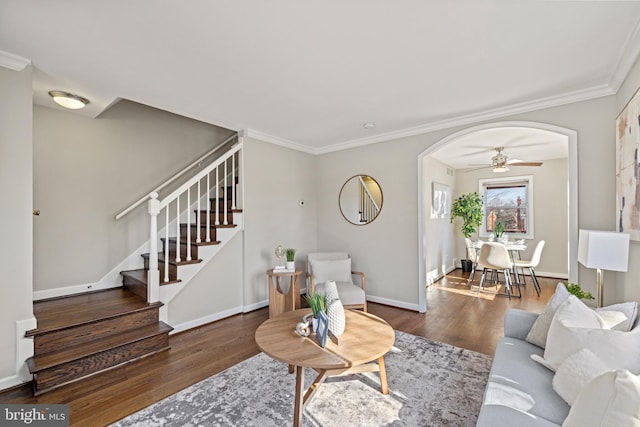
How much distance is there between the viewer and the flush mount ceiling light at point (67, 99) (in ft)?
9.05

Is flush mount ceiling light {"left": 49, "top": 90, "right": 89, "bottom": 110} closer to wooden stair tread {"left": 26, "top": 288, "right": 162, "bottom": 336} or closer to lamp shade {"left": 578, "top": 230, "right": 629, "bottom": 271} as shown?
wooden stair tread {"left": 26, "top": 288, "right": 162, "bottom": 336}

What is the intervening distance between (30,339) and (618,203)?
16.0 ft

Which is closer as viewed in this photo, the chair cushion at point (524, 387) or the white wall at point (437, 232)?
the chair cushion at point (524, 387)

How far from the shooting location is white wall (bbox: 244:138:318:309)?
3.88 m

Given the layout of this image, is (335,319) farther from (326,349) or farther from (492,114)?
(492,114)

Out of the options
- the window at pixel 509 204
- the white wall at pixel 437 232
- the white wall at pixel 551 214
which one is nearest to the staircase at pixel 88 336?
the white wall at pixel 437 232

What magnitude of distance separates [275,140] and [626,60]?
3.63m

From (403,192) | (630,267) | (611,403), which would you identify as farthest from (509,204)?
(611,403)

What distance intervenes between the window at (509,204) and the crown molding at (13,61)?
743cm

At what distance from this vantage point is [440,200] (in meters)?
5.95

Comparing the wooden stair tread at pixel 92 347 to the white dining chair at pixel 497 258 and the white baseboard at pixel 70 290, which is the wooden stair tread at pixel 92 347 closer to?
the white baseboard at pixel 70 290

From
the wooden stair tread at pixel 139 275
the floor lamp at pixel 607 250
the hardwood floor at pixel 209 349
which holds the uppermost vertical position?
the floor lamp at pixel 607 250

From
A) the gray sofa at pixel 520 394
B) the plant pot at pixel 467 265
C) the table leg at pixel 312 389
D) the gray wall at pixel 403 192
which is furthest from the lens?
the plant pot at pixel 467 265

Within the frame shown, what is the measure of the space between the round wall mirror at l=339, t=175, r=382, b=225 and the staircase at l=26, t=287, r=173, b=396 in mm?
2870
